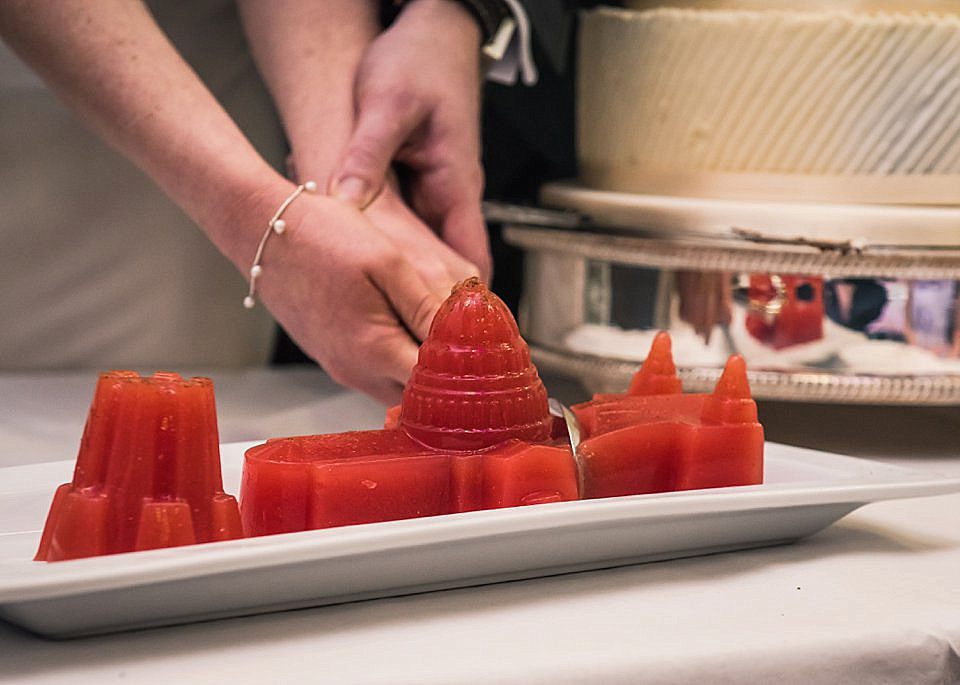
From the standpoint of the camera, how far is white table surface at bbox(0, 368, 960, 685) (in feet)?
1.61

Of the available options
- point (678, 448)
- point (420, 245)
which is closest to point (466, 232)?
point (420, 245)

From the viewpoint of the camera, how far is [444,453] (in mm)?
619

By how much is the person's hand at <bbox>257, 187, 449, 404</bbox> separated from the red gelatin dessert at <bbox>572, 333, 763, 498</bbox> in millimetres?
211

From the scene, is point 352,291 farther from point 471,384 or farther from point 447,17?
point 447,17

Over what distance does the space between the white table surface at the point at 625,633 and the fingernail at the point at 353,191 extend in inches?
17.7

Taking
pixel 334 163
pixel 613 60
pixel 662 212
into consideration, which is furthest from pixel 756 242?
pixel 334 163

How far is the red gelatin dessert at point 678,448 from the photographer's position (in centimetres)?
66

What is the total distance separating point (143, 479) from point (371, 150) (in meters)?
0.48

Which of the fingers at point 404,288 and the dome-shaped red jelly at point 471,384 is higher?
the fingers at point 404,288

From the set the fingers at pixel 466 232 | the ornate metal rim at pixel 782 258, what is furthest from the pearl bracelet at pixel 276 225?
the ornate metal rim at pixel 782 258

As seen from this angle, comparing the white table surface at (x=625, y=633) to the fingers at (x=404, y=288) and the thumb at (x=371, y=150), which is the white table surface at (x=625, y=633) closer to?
the fingers at (x=404, y=288)

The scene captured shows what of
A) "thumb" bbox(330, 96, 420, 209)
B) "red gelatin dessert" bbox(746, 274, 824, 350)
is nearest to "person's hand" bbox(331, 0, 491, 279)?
"thumb" bbox(330, 96, 420, 209)

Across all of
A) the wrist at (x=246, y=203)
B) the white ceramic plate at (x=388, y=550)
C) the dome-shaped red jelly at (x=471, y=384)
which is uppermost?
the wrist at (x=246, y=203)

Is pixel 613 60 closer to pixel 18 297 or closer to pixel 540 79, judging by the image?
pixel 540 79
